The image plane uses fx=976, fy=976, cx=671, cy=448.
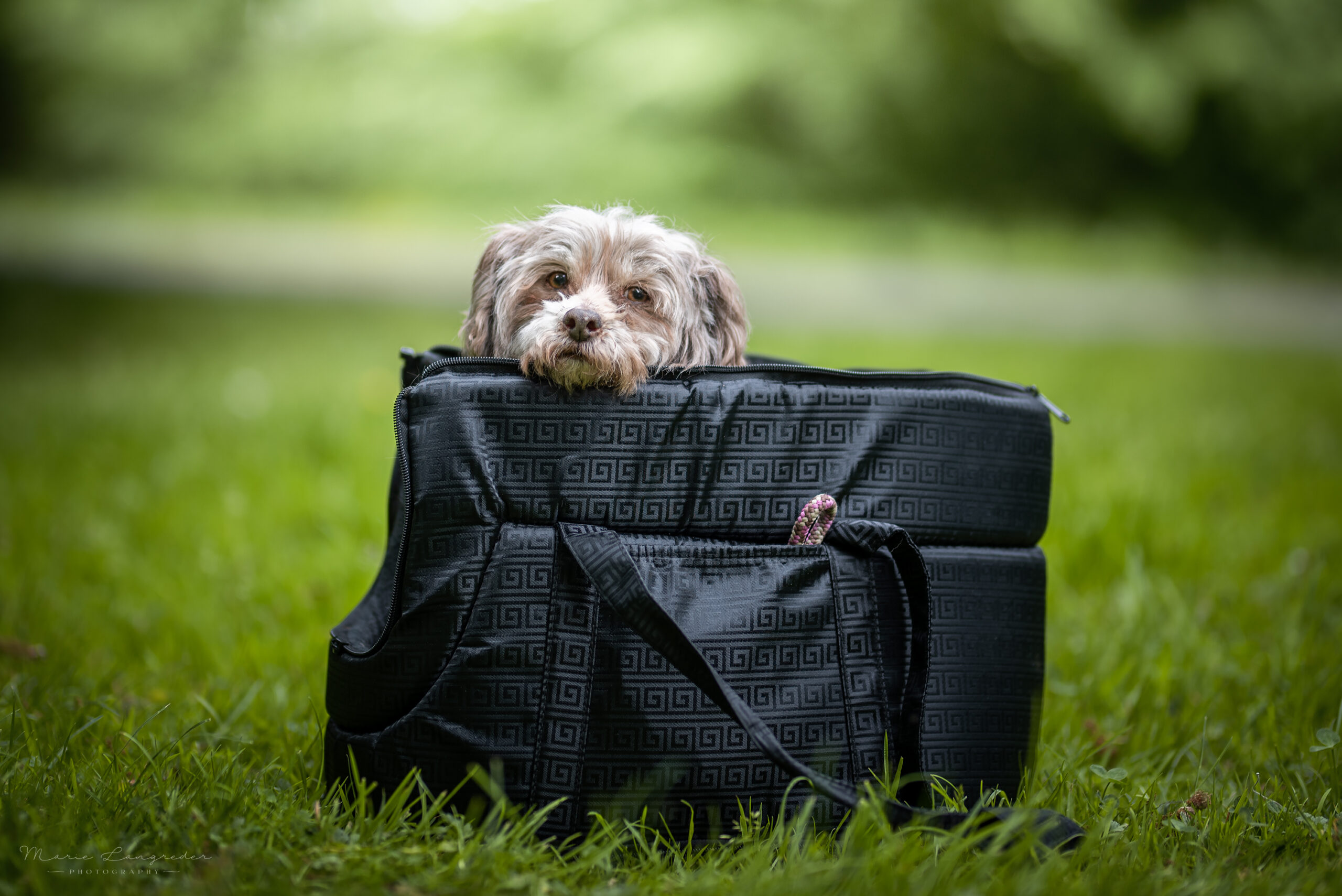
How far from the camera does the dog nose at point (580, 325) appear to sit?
2.05m

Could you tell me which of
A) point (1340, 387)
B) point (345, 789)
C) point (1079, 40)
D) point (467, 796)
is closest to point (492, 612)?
point (467, 796)

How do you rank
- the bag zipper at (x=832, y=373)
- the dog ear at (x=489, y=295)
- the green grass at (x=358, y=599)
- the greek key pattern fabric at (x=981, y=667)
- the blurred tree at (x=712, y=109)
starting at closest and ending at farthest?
the green grass at (x=358, y=599)
the bag zipper at (x=832, y=373)
the greek key pattern fabric at (x=981, y=667)
the dog ear at (x=489, y=295)
the blurred tree at (x=712, y=109)

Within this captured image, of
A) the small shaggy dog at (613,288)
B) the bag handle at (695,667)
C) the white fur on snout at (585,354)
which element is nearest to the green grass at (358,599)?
the bag handle at (695,667)

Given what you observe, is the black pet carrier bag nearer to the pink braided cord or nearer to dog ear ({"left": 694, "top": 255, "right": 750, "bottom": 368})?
the pink braided cord

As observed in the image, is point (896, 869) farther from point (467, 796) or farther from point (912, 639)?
point (467, 796)

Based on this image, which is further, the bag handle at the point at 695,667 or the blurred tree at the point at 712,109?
the blurred tree at the point at 712,109

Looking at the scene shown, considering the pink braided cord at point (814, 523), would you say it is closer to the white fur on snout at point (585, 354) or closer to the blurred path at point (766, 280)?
the white fur on snout at point (585, 354)

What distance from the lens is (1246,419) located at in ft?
20.2

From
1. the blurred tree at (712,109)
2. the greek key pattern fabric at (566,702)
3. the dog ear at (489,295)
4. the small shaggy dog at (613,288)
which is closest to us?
the greek key pattern fabric at (566,702)

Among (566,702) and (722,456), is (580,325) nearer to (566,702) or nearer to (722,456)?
(722,456)

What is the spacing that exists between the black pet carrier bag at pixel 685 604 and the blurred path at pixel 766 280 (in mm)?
8523

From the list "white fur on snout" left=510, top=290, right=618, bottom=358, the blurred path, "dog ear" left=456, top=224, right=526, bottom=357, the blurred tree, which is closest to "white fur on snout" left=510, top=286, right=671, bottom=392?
"white fur on snout" left=510, top=290, right=618, bottom=358

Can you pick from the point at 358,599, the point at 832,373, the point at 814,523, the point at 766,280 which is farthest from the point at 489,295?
the point at 766,280

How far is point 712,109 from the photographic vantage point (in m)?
12.2
